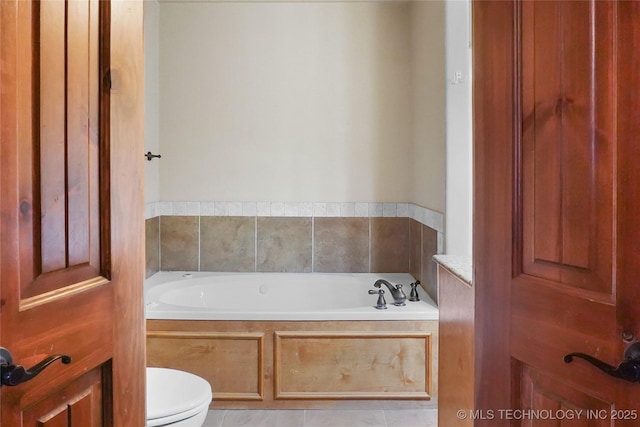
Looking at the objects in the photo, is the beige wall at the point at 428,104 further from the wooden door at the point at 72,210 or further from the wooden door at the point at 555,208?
the wooden door at the point at 72,210

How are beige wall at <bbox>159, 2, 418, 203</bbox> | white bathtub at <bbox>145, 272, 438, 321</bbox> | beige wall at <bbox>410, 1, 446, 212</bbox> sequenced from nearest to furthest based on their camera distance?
beige wall at <bbox>410, 1, 446, 212</bbox>, white bathtub at <bbox>145, 272, 438, 321</bbox>, beige wall at <bbox>159, 2, 418, 203</bbox>

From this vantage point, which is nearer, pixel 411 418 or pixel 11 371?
pixel 11 371

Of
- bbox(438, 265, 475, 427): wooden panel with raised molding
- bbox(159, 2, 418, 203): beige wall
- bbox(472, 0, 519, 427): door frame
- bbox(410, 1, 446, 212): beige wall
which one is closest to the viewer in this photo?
bbox(472, 0, 519, 427): door frame

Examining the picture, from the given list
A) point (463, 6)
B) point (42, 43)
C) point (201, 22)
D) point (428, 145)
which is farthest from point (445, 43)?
point (42, 43)

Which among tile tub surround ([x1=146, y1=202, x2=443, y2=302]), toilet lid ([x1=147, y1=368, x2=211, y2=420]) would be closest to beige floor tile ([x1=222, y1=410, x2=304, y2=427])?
toilet lid ([x1=147, y1=368, x2=211, y2=420])

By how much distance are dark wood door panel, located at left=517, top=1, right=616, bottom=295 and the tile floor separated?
192 cm

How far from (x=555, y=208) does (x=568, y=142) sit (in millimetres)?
124

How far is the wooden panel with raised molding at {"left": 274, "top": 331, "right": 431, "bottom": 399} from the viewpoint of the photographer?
2771mm

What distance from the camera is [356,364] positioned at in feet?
9.14

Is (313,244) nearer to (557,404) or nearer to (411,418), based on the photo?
(411,418)

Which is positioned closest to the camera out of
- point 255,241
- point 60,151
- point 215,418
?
point 60,151

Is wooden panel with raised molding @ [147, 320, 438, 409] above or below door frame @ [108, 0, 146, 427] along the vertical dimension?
below

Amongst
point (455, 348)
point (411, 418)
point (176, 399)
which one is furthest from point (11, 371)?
point (411, 418)

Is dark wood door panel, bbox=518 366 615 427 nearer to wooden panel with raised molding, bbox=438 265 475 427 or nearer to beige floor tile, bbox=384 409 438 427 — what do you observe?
wooden panel with raised molding, bbox=438 265 475 427
